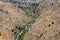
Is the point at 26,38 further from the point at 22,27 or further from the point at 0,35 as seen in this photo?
the point at 22,27

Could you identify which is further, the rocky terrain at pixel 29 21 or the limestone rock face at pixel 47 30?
the rocky terrain at pixel 29 21

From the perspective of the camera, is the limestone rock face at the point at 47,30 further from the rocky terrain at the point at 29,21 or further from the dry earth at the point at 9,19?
the dry earth at the point at 9,19

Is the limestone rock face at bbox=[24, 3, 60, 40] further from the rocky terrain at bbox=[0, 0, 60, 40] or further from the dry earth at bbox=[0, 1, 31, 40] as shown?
the dry earth at bbox=[0, 1, 31, 40]

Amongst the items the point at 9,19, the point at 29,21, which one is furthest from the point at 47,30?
the point at 29,21

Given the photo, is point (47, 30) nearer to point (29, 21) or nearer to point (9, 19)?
point (9, 19)

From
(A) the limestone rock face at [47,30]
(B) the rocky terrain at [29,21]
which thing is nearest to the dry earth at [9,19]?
(B) the rocky terrain at [29,21]

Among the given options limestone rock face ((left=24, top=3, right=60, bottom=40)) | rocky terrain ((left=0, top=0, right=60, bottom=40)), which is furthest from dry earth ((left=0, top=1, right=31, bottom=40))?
limestone rock face ((left=24, top=3, right=60, bottom=40))

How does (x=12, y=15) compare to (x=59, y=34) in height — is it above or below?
below

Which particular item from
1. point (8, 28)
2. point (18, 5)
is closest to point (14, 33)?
point (8, 28)
